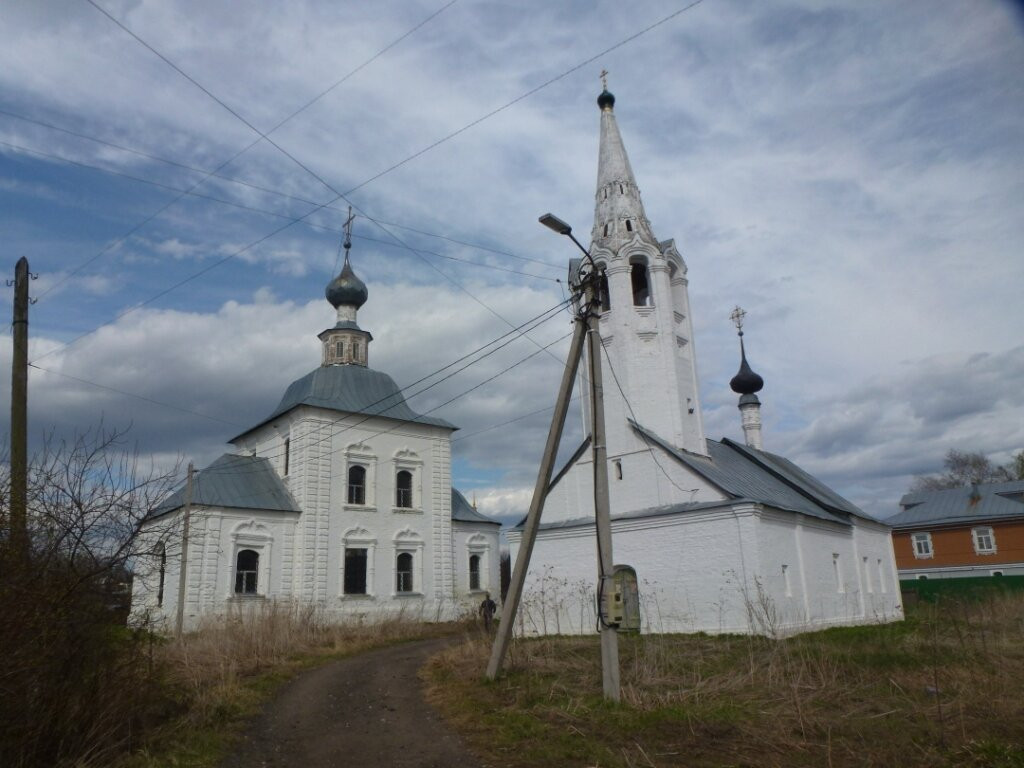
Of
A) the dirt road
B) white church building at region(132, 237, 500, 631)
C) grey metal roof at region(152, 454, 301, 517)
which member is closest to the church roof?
the dirt road

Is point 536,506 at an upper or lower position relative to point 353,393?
lower

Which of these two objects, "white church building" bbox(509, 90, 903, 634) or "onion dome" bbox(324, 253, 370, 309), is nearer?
"white church building" bbox(509, 90, 903, 634)

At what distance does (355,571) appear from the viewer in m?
26.6

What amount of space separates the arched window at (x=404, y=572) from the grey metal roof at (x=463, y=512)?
10.5ft

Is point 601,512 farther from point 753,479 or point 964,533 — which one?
point 964,533

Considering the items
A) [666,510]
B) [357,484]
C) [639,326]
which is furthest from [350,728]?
[357,484]

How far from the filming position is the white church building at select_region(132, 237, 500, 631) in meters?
24.0

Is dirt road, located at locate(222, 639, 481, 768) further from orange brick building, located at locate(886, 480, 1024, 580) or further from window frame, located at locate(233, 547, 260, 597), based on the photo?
orange brick building, located at locate(886, 480, 1024, 580)

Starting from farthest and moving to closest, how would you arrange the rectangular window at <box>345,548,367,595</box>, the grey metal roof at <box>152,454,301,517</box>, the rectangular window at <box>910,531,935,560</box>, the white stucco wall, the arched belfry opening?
the rectangular window at <box>910,531,935,560</box> → the rectangular window at <box>345,548,367,595</box> → the grey metal roof at <box>152,454,301,517</box> → the arched belfry opening → the white stucco wall

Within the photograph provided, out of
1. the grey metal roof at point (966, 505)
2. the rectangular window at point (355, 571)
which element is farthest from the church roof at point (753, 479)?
the grey metal roof at point (966, 505)

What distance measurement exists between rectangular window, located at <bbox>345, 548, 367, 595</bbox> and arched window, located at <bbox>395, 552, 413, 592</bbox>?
A: 1.34 metres

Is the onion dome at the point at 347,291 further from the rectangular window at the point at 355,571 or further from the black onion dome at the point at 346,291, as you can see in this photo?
the rectangular window at the point at 355,571

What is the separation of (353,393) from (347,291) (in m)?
5.23

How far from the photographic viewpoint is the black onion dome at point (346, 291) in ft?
105
